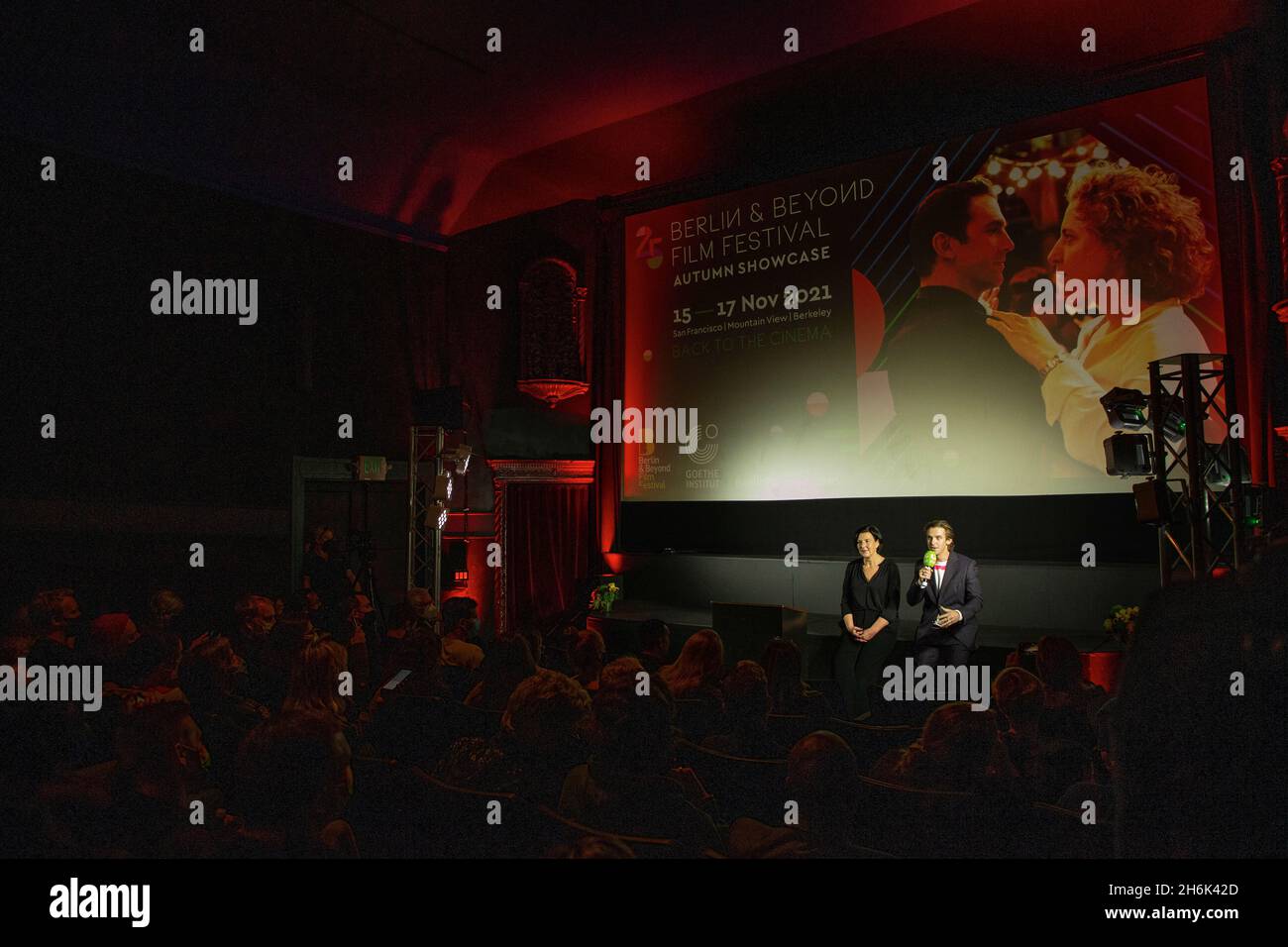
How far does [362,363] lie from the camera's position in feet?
31.0

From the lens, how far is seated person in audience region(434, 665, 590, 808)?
7.40 ft

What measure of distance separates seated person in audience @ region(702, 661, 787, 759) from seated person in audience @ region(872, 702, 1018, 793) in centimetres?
44

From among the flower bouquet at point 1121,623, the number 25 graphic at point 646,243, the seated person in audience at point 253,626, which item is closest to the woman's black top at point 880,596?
Result: the flower bouquet at point 1121,623

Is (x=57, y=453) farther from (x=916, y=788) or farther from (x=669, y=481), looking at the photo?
(x=916, y=788)

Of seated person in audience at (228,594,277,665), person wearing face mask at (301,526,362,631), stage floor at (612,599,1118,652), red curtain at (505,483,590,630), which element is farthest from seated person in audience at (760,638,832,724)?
red curtain at (505,483,590,630)

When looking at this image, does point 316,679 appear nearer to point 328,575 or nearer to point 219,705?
point 219,705

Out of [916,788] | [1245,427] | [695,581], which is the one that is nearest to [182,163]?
[695,581]

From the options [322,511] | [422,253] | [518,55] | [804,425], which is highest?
[518,55]

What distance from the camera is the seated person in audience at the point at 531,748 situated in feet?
7.40

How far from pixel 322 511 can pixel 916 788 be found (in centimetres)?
790

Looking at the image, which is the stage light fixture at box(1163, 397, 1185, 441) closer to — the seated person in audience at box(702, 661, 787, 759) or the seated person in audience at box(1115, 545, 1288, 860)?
the seated person in audience at box(702, 661, 787, 759)

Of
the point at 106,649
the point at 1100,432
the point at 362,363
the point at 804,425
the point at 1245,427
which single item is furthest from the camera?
the point at 362,363

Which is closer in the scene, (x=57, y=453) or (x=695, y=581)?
(x=57, y=453)

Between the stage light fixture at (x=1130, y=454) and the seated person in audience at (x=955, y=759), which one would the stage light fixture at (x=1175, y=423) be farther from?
the seated person in audience at (x=955, y=759)
